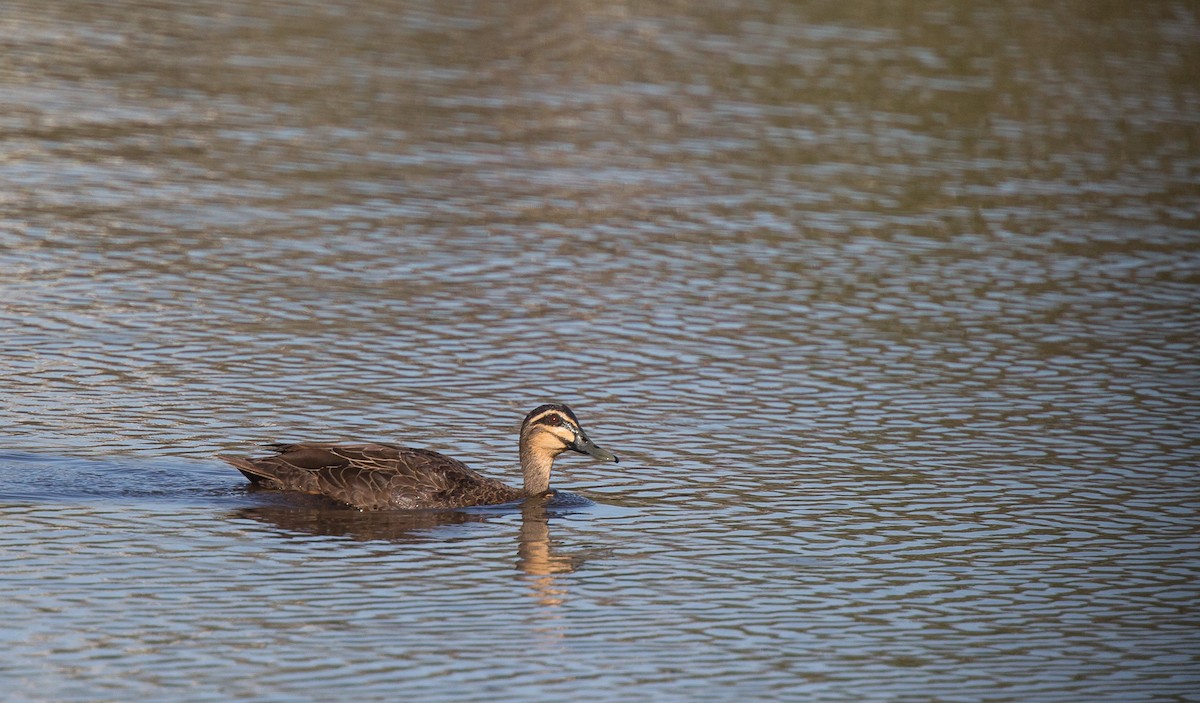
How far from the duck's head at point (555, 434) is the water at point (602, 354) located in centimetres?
48

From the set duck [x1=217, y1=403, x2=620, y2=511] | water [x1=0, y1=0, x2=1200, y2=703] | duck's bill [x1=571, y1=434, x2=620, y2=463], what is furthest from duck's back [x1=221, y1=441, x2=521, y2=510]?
duck's bill [x1=571, y1=434, x2=620, y2=463]

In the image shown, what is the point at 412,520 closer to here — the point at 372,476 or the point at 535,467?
the point at 372,476

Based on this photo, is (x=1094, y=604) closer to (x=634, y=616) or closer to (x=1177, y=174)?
(x=634, y=616)

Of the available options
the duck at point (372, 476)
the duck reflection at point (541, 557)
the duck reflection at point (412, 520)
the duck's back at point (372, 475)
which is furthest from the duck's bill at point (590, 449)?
the duck's back at point (372, 475)

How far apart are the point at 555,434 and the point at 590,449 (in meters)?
0.33

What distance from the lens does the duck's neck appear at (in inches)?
663

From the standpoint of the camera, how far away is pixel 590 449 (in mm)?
16812

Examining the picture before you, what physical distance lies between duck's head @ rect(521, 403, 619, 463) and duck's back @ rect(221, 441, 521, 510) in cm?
69

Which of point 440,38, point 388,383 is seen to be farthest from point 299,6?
point 388,383

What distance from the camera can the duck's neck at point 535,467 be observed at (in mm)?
16828

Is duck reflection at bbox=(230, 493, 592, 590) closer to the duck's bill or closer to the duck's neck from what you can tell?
the duck's neck

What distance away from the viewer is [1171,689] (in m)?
12.7

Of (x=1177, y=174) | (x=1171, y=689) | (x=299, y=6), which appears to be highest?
(x=299, y=6)

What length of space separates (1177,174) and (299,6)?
1960cm
